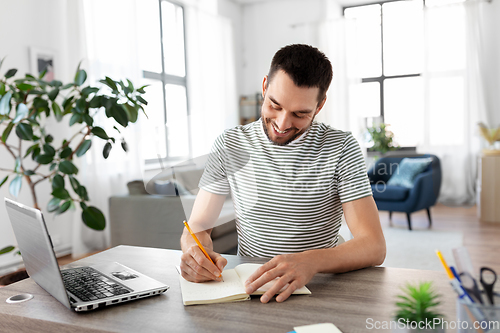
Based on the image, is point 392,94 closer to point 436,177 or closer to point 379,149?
point 379,149

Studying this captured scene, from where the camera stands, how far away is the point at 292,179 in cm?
114

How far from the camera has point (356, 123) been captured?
18.0 ft

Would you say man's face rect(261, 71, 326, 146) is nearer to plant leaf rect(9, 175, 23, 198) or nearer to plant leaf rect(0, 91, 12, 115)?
plant leaf rect(0, 91, 12, 115)

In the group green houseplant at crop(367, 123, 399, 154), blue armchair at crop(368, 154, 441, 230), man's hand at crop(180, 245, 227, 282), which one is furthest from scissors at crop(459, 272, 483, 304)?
green houseplant at crop(367, 123, 399, 154)

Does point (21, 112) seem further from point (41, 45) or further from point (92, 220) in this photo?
point (41, 45)

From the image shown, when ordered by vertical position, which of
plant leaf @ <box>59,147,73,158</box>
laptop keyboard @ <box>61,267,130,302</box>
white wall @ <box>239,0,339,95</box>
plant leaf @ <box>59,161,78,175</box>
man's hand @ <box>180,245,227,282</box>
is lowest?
laptop keyboard @ <box>61,267,130,302</box>

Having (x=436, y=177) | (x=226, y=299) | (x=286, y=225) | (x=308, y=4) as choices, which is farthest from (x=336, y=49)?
(x=226, y=299)

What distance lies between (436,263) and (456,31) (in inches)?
134

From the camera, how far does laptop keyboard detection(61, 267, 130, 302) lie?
0.77 meters

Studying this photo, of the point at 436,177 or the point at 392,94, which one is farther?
the point at 392,94

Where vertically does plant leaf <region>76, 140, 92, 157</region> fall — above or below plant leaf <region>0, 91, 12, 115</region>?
below

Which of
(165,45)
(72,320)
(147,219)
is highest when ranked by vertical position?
(165,45)

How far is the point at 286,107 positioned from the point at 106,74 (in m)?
2.65

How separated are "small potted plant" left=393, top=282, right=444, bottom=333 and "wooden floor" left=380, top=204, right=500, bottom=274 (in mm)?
2384
